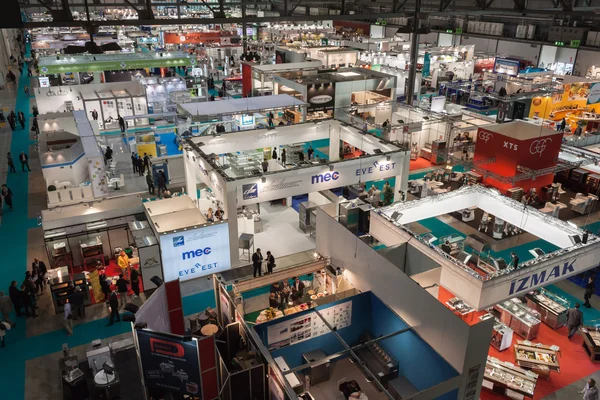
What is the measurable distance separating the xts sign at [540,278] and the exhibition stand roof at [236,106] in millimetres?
14108

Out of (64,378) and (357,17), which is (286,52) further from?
(64,378)

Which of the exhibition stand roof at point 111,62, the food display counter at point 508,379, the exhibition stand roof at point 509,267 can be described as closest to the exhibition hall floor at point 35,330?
the food display counter at point 508,379

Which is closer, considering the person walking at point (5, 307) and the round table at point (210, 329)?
the round table at point (210, 329)

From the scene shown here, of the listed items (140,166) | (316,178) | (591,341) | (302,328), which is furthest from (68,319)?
(591,341)

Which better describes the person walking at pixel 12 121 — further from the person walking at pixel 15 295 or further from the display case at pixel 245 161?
the person walking at pixel 15 295

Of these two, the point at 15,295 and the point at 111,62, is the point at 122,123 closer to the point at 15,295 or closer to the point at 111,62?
the point at 111,62

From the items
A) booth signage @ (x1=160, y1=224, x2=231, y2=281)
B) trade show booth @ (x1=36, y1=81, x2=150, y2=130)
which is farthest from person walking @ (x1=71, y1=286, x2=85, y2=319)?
trade show booth @ (x1=36, y1=81, x2=150, y2=130)

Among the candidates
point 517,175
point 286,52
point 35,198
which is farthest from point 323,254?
point 286,52

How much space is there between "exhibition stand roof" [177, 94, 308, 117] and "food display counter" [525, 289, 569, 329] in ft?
43.4

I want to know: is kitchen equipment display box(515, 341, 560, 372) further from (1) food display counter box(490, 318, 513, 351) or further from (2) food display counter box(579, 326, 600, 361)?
(2) food display counter box(579, 326, 600, 361)

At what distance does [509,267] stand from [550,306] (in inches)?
128

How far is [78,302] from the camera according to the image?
10.3 meters

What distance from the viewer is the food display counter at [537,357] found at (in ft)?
29.2

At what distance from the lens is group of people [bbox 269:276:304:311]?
10.6 m
